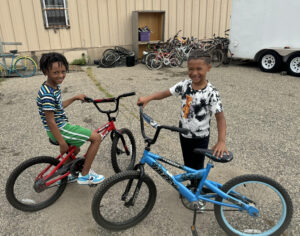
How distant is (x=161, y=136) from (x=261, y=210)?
195cm

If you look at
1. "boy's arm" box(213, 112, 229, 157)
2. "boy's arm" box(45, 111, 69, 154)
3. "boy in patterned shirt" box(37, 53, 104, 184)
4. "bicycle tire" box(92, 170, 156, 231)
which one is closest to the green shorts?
"boy in patterned shirt" box(37, 53, 104, 184)

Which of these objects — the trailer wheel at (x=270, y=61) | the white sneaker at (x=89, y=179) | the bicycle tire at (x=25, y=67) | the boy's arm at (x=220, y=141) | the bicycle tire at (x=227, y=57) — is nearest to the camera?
the boy's arm at (x=220, y=141)

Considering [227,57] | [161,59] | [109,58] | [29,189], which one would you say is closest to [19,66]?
[109,58]

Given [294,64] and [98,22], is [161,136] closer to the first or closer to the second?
[294,64]

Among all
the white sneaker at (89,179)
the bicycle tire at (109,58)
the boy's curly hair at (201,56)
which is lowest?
the white sneaker at (89,179)

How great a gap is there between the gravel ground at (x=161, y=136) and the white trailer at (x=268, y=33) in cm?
64

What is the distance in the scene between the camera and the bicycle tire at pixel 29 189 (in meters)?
2.37

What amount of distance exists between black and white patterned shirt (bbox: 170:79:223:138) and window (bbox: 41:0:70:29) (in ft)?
25.9

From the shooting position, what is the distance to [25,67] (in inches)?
315

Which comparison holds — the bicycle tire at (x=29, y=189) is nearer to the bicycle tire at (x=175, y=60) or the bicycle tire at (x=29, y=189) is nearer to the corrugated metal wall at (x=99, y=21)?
the corrugated metal wall at (x=99, y=21)

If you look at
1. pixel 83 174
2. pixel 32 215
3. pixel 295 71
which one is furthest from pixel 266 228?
pixel 295 71

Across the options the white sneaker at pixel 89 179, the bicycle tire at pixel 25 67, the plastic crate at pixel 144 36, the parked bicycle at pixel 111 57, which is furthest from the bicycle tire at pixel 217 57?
the white sneaker at pixel 89 179

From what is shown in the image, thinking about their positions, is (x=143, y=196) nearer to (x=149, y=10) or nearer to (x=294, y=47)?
(x=294, y=47)

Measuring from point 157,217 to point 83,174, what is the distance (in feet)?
2.90
